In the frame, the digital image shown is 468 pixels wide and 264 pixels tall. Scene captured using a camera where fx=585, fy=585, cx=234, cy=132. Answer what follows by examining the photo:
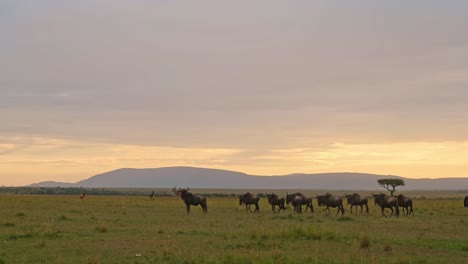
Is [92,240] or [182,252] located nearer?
[182,252]

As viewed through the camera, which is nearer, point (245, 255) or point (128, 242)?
point (245, 255)

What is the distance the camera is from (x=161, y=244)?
20.5 meters

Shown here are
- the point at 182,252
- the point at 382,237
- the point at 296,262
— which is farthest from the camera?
the point at 382,237

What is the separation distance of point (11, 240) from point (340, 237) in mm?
12457

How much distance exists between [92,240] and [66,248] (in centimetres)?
229

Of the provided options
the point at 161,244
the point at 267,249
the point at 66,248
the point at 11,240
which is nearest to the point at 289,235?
the point at 267,249

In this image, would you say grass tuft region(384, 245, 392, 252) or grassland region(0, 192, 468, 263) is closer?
grassland region(0, 192, 468, 263)

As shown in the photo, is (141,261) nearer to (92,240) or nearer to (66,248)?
(66,248)

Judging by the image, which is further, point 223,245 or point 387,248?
point 223,245

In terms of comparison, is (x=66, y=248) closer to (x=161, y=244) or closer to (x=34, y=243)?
(x=34, y=243)

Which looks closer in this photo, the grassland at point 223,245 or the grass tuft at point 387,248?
the grassland at point 223,245

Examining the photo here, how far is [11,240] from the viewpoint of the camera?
2205 centimetres

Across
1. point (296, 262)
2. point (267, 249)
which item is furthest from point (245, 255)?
point (267, 249)

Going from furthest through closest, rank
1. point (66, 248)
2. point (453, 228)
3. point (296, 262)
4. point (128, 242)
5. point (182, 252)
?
point (453, 228)
point (128, 242)
point (66, 248)
point (182, 252)
point (296, 262)
